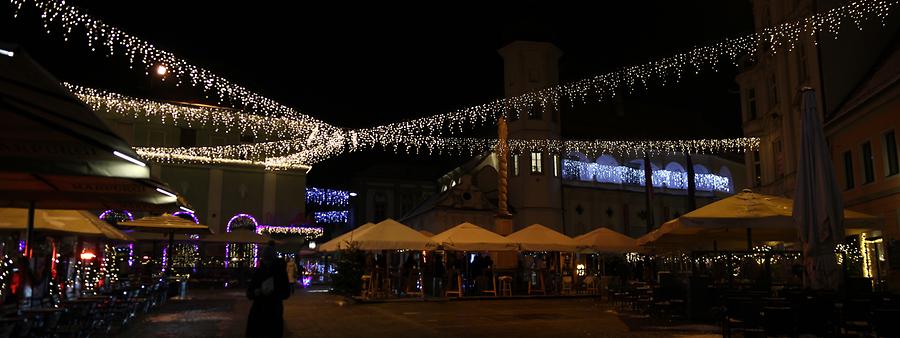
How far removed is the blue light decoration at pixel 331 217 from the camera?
63.3 meters

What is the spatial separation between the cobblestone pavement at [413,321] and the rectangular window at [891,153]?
27.1 feet

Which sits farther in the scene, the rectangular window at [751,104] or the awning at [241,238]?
the awning at [241,238]

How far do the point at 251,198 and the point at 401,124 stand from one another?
57.1ft

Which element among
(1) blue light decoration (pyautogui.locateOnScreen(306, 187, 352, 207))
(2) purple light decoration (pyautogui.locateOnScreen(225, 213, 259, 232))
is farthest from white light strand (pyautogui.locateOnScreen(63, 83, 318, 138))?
(1) blue light decoration (pyautogui.locateOnScreen(306, 187, 352, 207))

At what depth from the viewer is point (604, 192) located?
5084 centimetres

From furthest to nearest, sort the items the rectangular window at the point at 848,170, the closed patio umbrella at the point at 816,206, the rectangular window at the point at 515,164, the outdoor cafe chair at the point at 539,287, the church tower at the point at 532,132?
the rectangular window at the point at 515,164 < the church tower at the point at 532,132 < the outdoor cafe chair at the point at 539,287 < the rectangular window at the point at 848,170 < the closed patio umbrella at the point at 816,206

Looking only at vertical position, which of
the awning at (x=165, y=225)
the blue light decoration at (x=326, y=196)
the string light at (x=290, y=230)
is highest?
the blue light decoration at (x=326, y=196)

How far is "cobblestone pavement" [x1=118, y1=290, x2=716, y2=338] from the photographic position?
1311cm

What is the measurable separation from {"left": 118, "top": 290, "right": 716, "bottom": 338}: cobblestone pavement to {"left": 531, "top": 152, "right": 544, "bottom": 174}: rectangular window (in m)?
25.1

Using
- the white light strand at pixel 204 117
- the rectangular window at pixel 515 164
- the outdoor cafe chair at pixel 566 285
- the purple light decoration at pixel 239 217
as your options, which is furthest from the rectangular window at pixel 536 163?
the outdoor cafe chair at pixel 566 285

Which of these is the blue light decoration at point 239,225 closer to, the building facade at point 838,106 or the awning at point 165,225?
the awning at point 165,225

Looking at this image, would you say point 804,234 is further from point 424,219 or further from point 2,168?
point 424,219

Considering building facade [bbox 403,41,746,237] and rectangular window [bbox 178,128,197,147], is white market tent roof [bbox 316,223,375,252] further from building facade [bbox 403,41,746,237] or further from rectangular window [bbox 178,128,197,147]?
building facade [bbox 403,41,746,237]

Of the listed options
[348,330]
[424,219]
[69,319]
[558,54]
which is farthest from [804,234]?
[424,219]
